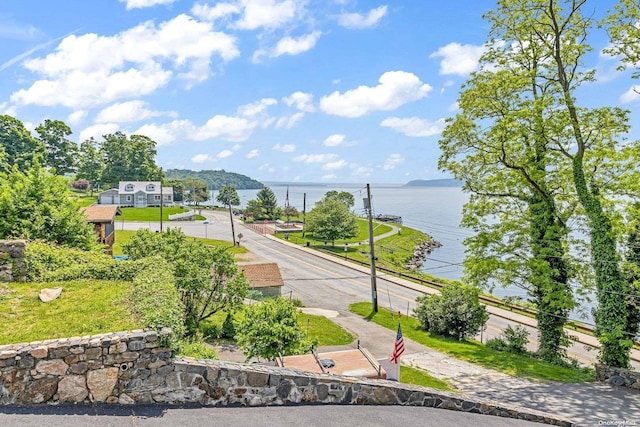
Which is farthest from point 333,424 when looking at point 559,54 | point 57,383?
point 559,54

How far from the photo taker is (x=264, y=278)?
30.1 metres

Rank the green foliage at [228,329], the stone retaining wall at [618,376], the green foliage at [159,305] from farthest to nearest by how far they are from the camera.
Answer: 1. the green foliage at [228,329]
2. the stone retaining wall at [618,376]
3. the green foliage at [159,305]

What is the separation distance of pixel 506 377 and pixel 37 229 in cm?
1966

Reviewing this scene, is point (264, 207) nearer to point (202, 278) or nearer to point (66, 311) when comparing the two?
point (202, 278)

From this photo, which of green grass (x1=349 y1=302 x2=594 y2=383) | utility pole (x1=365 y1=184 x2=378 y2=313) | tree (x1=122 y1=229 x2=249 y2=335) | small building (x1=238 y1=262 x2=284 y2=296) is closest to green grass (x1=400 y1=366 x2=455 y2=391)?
green grass (x1=349 y1=302 x2=594 y2=383)

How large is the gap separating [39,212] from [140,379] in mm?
13517

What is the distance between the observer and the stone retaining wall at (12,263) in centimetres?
1102

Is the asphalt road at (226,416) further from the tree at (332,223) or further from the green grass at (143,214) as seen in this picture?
the green grass at (143,214)

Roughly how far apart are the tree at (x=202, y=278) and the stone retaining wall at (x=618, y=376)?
14979mm

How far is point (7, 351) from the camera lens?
22.6ft

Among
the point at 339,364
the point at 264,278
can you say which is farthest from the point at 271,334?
the point at 264,278

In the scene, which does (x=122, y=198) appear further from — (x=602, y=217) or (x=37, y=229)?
(x=602, y=217)

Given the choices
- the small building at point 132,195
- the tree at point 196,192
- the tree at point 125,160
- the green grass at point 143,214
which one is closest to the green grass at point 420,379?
the green grass at point 143,214

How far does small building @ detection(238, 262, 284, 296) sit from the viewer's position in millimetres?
29578
